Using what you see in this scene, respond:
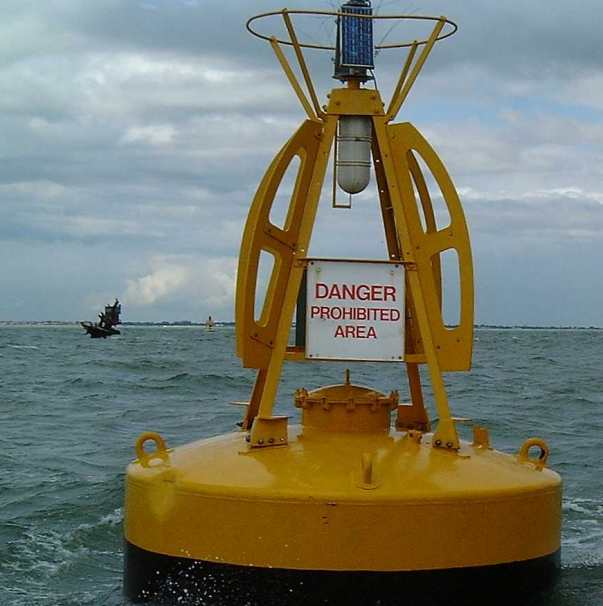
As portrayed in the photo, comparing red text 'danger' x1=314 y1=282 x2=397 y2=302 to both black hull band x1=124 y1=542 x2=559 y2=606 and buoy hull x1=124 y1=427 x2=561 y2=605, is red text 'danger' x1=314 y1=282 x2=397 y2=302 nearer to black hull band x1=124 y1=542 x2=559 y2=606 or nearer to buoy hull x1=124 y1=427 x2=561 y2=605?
buoy hull x1=124 y1=427 x2=561 y2=605

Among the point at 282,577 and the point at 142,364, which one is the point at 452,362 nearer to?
the point at 282,577

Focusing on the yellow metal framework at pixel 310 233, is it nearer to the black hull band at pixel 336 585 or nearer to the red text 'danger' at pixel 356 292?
the red text 'danger' at pixel 356 292

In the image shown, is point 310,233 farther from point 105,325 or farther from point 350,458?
point 105,325

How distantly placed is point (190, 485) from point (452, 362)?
2184 millimetres

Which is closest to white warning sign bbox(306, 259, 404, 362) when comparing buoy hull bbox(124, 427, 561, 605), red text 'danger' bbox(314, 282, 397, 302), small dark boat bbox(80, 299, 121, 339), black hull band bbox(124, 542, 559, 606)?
red text 'danger' bbox(314, 282, 397, 302)

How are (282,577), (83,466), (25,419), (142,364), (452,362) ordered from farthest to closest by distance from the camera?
(142,364) → (25,419) → (83,466) → (452,362) → (282,577)

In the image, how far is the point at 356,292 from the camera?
9180mm

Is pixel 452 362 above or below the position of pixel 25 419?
above

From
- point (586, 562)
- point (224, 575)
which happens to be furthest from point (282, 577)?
point (586, 562)

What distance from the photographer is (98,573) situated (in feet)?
37.3

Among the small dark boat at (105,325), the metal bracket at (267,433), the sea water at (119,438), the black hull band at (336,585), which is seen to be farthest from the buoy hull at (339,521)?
the small dark boat at (105,325)

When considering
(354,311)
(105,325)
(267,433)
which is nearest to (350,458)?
(267,433)

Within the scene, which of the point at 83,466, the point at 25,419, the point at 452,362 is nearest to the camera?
the point at 452,362

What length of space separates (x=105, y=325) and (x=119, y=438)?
282 feet
